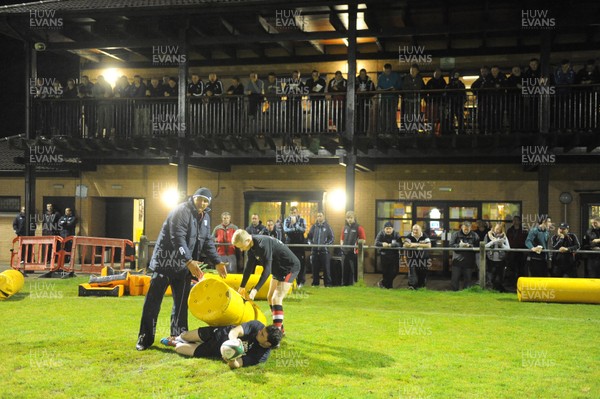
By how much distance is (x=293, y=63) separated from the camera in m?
21.7

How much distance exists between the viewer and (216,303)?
866 cm

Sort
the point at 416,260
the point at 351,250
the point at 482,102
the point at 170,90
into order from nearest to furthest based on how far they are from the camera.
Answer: the point at 416,260
the point at 351,250
the point at 482,102
the point at 170,90

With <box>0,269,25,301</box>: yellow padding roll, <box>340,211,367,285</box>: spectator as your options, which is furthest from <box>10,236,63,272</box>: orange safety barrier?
<box>340,211,367,285</box>: spectator

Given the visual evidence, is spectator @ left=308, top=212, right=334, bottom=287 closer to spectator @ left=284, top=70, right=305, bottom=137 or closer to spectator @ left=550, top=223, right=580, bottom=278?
spectator @ left=284, top=70, right=305, bottom=137

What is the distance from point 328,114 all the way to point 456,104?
3.25 m

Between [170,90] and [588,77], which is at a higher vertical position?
[170,90]

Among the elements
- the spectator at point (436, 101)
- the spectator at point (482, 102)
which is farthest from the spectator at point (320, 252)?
the spectator at point (482, 102)

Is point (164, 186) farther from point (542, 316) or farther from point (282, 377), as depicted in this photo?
point (282, 377)

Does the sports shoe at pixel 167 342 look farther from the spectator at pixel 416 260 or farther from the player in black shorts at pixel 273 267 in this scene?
the spectator at pixel 416 260

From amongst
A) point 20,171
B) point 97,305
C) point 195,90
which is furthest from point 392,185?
point 20,171

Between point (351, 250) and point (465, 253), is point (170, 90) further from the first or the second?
point (465, 253)

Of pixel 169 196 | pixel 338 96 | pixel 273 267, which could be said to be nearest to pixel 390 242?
pixel 338 96

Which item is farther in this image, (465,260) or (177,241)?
(465,260)

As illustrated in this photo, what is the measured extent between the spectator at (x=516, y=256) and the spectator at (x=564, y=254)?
2.37ft
